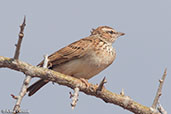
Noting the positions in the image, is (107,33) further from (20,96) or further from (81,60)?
(20,96)

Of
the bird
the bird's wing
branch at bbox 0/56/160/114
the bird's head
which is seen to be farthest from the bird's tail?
the bird's head

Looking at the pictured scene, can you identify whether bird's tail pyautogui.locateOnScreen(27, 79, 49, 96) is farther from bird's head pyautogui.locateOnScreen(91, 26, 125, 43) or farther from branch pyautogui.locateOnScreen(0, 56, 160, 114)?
bird's head pyautogui.locateOnScreen(91, 26, 125, 43)

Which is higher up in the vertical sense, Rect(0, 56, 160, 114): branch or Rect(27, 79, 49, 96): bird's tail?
Rect(27, 79, 49, 96): bird's tail

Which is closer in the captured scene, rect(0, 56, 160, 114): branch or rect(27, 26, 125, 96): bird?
rect(0, 56, 160, 114): branch

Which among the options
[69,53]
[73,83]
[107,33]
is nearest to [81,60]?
[69,53]

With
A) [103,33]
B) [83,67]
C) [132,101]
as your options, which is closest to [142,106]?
[132,101]
